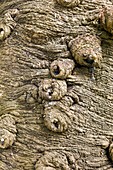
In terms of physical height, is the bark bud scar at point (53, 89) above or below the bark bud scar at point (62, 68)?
below

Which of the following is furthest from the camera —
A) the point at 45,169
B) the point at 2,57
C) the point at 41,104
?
the point at 2,57

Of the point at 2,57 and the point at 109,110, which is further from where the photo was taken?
the point at 2,57

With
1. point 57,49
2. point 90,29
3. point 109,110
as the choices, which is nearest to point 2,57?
point 57,49

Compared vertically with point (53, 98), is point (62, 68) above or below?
above

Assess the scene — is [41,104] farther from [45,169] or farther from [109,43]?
[109,43]

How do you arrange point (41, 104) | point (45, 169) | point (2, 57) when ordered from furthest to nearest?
point (2, 57), point (41, 104), point (45, 169)

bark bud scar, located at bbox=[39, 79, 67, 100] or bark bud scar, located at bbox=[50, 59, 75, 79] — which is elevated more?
bark bud scar, located at bbox=[50, 59, 75, 79]

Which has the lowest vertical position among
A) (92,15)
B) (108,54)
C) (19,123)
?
(19,123)

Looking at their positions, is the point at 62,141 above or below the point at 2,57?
below
